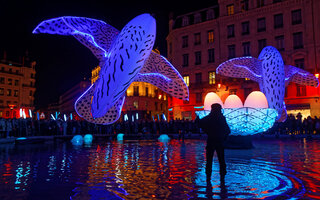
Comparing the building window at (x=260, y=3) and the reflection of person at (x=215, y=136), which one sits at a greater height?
the building window at (x=260, y=3)

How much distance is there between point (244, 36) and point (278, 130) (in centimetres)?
1848

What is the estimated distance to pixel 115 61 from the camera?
753 cm

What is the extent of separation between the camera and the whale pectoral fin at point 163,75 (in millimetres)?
12727

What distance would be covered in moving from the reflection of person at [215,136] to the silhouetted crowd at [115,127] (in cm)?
1764

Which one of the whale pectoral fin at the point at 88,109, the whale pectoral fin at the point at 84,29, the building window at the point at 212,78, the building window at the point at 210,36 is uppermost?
the building window at the point at 210,36

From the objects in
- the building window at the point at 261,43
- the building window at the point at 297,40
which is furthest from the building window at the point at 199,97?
the building window at the point at 297,40

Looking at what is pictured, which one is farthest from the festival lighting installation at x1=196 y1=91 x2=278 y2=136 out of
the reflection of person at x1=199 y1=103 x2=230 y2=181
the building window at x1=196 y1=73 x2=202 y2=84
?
the building window at x1=196 y1=73 x2=202 y2=84

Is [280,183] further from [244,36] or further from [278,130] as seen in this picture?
[244,36]

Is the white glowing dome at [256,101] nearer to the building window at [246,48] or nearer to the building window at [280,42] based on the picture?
the building window at [280,42]

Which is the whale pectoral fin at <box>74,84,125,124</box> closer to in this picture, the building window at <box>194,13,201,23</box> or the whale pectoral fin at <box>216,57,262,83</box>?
the whale pectoral fin at <box>216,57,262,83</box>

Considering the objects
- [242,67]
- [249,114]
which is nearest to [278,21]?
[242,67]

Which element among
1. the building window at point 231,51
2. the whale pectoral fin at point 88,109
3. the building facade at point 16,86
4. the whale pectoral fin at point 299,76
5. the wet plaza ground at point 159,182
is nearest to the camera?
the wet plaza ground at point 159,182

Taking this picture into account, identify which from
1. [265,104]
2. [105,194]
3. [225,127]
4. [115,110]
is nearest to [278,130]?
[265,104]

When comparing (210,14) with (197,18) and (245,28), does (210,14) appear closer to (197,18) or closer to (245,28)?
(197,18)
